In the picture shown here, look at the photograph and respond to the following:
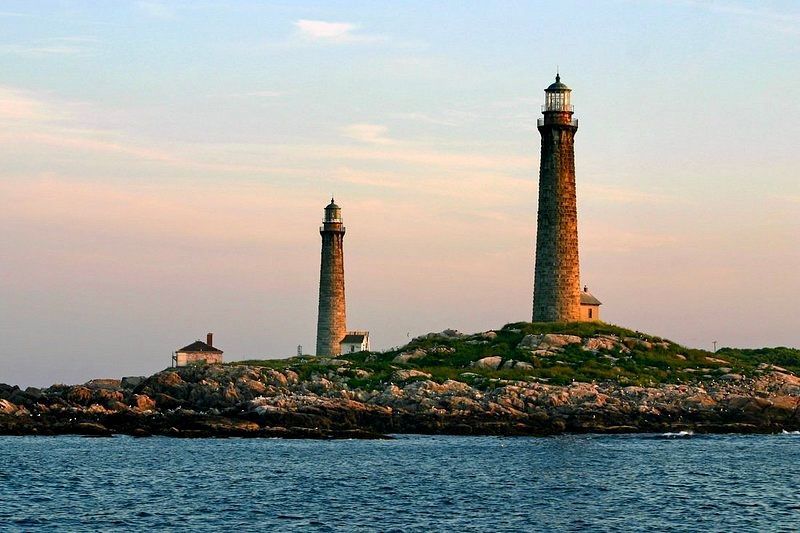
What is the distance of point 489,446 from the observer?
6981 centimetres

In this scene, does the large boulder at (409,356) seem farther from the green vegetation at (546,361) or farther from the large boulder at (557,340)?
the large boulder at (557,340)

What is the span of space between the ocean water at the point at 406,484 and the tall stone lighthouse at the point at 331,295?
40.3 metres

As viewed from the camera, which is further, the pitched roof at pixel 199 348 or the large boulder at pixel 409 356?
the pitched roof at pixel 199 348

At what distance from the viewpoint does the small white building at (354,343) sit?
376ft

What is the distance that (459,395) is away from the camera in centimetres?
8088

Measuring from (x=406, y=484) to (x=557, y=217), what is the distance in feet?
145

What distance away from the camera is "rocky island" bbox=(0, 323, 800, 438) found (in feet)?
252

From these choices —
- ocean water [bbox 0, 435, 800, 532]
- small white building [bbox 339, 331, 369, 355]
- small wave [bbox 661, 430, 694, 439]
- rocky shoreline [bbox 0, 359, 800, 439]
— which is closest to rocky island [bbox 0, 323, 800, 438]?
rocky shoreline [bbox 0, 359, 800, 439]

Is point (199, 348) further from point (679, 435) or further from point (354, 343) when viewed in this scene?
point (679, 435)

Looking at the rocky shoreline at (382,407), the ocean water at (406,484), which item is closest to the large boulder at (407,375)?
the rocky shoreline at (382,407)

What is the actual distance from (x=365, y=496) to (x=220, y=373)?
37.1 meters

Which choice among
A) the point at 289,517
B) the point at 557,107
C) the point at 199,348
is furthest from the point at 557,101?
the point at 289,517

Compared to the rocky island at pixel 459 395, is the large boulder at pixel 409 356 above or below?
above

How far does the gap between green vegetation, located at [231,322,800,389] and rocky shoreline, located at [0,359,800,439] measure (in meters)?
1.67
